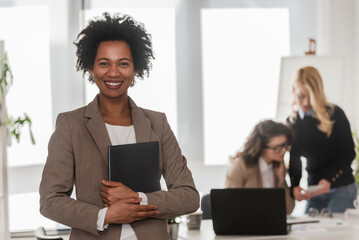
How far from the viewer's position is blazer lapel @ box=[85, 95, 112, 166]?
1.89 meters

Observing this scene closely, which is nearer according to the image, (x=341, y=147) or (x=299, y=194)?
(x=299, y=194)

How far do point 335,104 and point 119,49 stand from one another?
3.49 m

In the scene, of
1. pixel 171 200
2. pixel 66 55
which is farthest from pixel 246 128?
pixel 171 200

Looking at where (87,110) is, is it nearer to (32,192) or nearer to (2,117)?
(2,117)

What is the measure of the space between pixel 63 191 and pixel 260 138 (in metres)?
2.97

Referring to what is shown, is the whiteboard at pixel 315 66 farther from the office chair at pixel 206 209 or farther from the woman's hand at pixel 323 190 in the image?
the office chair at pixel 206 209

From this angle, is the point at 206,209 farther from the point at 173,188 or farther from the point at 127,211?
the point at 127,211

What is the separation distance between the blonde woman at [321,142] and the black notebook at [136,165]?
121 inches

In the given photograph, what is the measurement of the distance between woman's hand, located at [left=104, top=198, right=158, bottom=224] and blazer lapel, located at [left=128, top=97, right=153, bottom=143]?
0.73 feet

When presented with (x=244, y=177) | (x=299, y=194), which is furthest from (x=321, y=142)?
(x=244, y=177)

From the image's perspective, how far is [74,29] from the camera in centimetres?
525

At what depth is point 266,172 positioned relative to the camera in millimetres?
4398

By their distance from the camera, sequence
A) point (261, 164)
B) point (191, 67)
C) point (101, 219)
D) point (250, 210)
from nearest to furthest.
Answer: point (101, 219) → point (250, 210) → point (261, 164) → point (191, 67)

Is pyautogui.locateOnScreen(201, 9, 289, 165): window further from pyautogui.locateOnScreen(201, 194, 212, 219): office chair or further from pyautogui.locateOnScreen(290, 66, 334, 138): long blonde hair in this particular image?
pyautogui.locateOnScreen(201, 194, 212, 219): office chair
